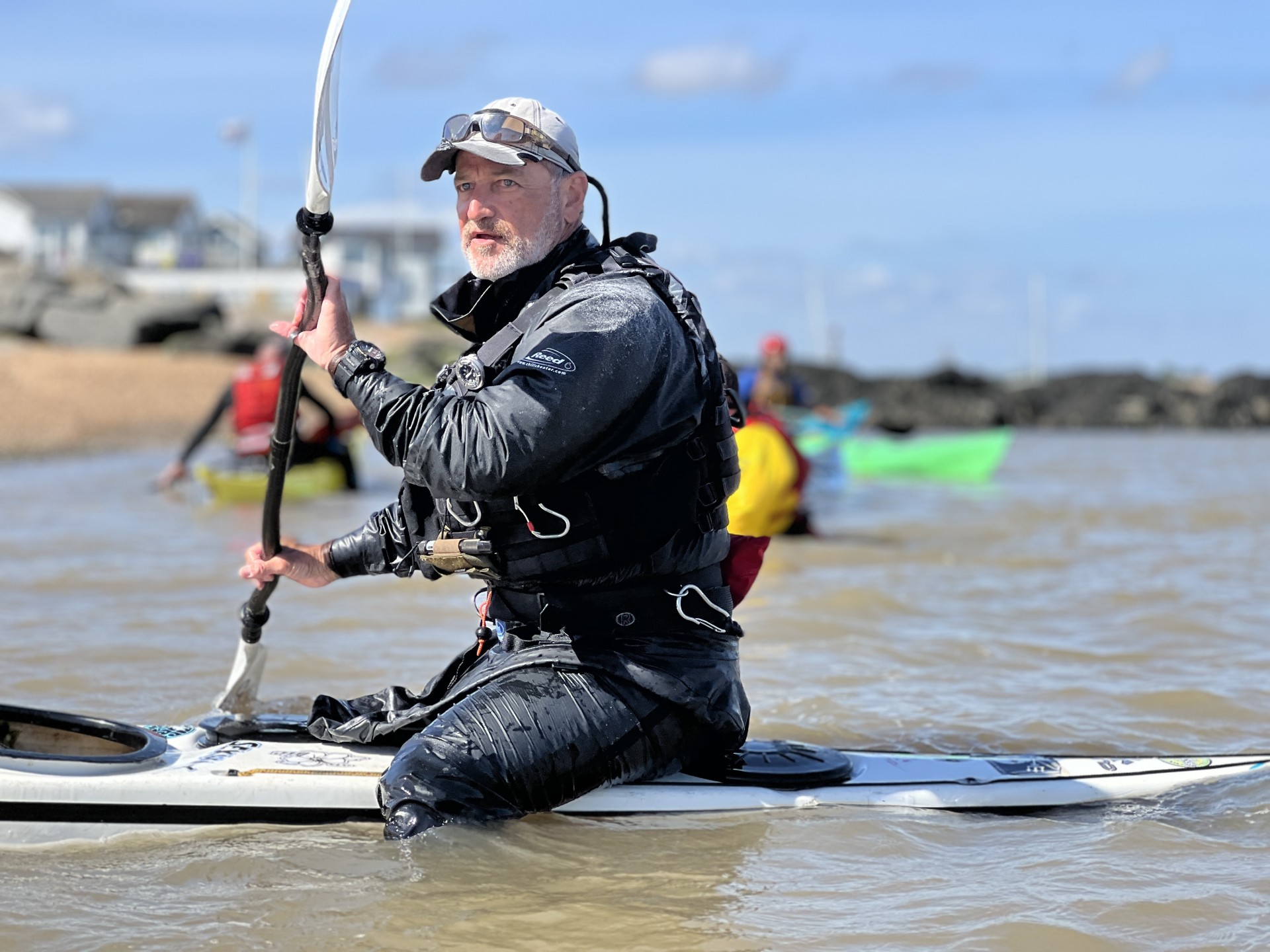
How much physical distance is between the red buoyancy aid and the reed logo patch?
9958 mm

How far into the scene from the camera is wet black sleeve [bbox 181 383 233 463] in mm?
12141

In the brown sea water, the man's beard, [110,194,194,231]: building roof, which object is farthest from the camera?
[110,194,194,231]: building roof

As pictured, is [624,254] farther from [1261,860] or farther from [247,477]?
[247,477]

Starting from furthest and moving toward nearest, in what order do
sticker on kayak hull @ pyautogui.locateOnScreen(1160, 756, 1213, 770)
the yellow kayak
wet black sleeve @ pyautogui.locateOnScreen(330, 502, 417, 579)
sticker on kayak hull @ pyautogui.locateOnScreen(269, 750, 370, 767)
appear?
the yellow kayak
sticker on kayak hull @ pyautogui.locateOnScreen(1160, 756, 1213, 770)
wet black sleeve @ pyautogui.locateOnScreen(330, 502, 417, 579)
sticker on kayak hull @ pyautogui.locateOnScreen(269, 750, 370, 767)

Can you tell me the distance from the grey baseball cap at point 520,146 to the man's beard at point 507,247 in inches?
3.5

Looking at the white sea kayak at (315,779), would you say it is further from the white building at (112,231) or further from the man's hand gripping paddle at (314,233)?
the white building at (112,231)

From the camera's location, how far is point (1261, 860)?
3.65 m

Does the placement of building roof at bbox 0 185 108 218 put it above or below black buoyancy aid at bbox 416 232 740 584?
above

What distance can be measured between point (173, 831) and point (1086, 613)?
217 inches

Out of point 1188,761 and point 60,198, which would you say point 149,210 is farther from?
point 1188,761

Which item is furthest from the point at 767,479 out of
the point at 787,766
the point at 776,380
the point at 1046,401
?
the point at 1046,401

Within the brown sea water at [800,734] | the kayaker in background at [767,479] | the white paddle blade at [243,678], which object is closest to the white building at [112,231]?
the kayaker in background at [767,479]

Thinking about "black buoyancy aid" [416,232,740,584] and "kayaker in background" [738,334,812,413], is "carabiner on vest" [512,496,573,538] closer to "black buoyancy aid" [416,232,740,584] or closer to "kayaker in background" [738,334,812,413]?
"black buoyancy aid" [416,232,740,584]

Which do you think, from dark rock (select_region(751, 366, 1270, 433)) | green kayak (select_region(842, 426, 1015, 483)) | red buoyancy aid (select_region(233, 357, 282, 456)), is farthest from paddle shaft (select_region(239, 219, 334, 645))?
dark rock (select_region(751, 366, 1270, 433))
